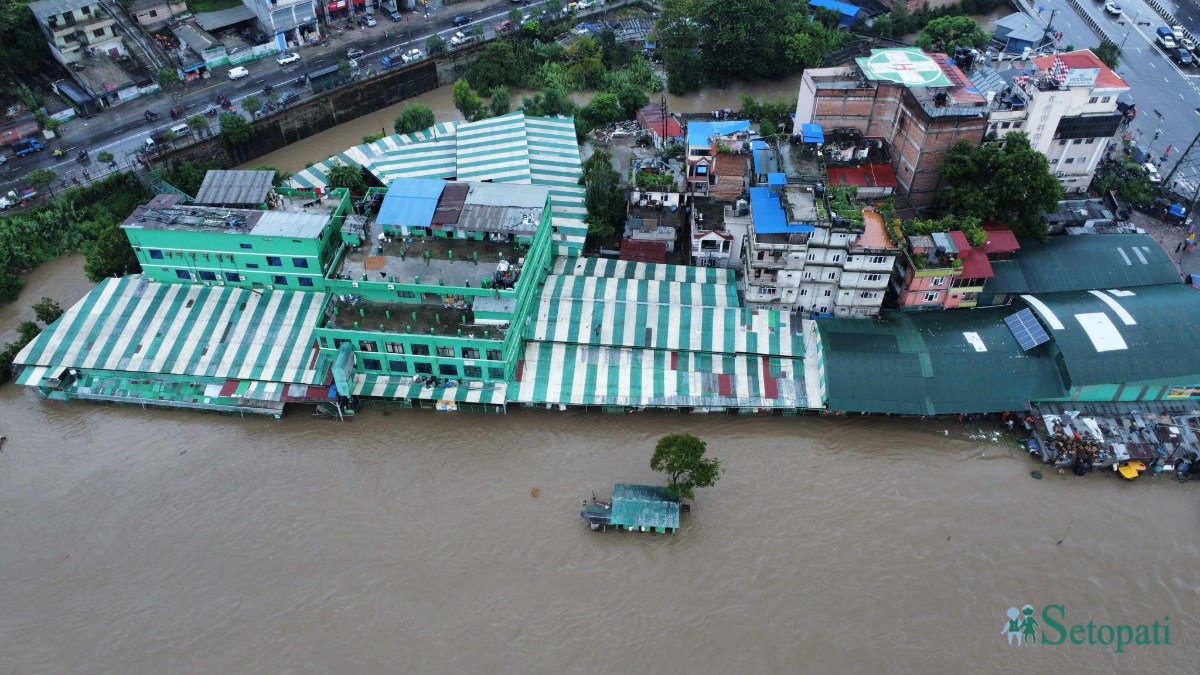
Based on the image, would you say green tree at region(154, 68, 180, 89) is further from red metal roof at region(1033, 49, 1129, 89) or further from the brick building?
red metal roof at region(1033, 49, 1129, 89)

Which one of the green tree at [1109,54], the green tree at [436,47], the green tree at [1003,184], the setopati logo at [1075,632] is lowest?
the setopati logo at [1075,632]

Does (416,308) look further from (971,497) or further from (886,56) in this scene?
(886,56)

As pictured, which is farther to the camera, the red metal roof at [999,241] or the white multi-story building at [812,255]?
the red metal roof at [999,241]

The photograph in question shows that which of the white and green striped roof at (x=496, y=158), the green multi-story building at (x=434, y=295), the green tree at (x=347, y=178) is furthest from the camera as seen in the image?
the green tree at (x=347, y=178)

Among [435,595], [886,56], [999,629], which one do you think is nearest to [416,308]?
[435,595]

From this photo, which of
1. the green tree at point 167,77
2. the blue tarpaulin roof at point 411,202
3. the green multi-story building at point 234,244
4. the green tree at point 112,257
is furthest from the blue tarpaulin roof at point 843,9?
the green tree at point 112,257

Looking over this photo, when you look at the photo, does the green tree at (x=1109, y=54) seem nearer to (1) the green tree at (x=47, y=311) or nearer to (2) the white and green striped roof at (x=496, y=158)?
(2) the white and green striped roof at (x=496, y=158)

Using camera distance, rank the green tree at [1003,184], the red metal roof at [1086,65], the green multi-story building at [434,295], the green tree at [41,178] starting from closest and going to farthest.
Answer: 1. the green multi-story building at [434,295]
2. the green tree at [1003,184]
3. the red metal roof at [1086,65]
4. the green tree at [41,178]
